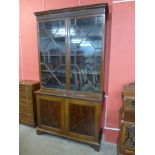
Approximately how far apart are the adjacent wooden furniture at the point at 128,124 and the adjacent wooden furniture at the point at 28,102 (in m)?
1.81

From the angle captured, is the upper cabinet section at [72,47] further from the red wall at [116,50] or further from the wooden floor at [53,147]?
the wooden floor at [53,147]

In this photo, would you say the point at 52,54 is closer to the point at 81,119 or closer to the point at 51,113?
the point at 51,113

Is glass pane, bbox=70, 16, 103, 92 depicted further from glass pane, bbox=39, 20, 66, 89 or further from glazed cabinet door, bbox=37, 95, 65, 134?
glazed cabinet door, bbox=37, 95, 65, 134

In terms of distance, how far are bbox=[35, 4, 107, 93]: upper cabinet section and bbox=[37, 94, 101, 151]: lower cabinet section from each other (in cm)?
25

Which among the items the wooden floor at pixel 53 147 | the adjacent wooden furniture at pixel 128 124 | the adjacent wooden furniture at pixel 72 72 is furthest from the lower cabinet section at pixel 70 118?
the adjacent wooden furniture at pixel 128 124

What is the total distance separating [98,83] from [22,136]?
67.9 inches

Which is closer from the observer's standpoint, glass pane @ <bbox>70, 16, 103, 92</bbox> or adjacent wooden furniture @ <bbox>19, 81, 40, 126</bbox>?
glass pane @ <bbox>70, 16, 103, 92</bbox>

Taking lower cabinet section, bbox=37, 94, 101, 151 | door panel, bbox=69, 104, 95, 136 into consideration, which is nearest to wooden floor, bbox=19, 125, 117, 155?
lower cabinet section, bbox=37, 94, 101, 151

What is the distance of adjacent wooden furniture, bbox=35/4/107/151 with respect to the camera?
7.59ft

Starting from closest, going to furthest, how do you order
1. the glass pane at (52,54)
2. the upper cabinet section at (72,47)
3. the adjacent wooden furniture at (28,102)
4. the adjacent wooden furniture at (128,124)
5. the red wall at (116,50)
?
the adjacent wooden furniture at (128,124) < the red wall at (116,50) < the upper cabinet section at (72,47) < the glass pane at (52,54) < the adjacent wooden furniture at (28,102)

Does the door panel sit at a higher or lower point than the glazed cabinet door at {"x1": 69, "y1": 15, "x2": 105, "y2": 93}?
lower

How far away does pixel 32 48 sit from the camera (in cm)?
327

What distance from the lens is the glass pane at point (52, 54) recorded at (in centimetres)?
256
